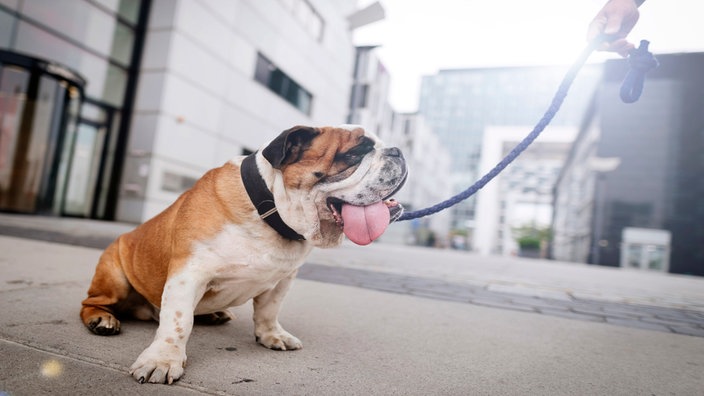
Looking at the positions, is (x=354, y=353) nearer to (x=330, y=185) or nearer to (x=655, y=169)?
(x=330, y=185)

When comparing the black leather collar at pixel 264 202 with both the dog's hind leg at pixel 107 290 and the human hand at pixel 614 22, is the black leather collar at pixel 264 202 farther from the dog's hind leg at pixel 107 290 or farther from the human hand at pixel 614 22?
the human hand at pixel 614 22

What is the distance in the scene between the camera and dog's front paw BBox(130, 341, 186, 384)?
5.51 feet

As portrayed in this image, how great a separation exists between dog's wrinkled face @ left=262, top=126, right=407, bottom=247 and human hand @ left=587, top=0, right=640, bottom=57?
1.43 m

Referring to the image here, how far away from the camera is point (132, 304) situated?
2500 mm

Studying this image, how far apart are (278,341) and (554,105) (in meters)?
1.92

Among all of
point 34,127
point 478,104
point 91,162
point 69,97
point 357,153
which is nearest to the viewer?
point 357,153

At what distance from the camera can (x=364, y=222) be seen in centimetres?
206

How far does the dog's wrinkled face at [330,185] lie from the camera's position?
2.03 m

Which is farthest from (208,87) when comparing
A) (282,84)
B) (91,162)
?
(282,84)

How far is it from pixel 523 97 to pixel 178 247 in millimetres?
133854

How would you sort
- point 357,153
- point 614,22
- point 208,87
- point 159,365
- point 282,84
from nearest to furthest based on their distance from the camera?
point 159,365
point 357,153
point 614,22
point 208,87
point 282,84

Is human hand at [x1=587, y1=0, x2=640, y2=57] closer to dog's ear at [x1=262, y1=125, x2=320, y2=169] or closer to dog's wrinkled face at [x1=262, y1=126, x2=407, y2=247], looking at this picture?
dog's wrinkled face at [x1=262, y1=126, x2=407, y2=247]

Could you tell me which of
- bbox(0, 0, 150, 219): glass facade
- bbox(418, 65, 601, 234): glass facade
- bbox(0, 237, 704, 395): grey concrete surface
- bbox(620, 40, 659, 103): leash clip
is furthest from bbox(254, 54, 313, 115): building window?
bbox(418, 65, 601, 234): glass facade

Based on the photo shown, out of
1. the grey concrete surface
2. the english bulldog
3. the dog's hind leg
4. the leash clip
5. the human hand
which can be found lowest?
the grey concrete surface
